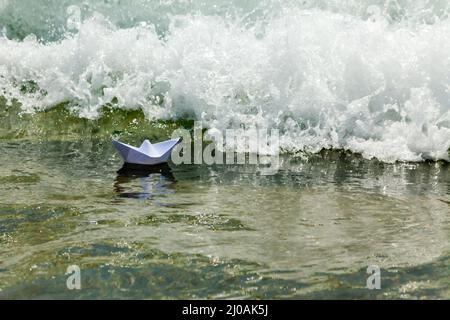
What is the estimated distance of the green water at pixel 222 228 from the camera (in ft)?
9.66

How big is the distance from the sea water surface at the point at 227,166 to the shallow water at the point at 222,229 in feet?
0.05

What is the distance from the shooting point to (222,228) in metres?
3.80

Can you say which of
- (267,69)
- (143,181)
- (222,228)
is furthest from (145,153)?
Result: (267,69)

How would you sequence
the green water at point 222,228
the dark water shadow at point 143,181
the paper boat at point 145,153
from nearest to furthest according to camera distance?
the green water at point 222,228 < the dark water shadow at point 143,181 < the paper boat at point 145,153

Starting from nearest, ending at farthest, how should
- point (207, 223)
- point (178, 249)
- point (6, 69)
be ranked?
point (178, 249) → point (207, 223) → point (6, 69)

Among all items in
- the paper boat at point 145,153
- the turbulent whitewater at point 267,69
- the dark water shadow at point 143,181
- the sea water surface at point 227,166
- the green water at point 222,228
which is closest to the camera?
the green water at point 222,228

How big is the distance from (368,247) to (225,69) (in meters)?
4.09

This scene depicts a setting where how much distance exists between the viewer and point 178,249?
3383mm

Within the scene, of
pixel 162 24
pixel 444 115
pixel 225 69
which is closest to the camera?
pixel 444 115

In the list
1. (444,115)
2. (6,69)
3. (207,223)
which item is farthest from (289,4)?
(207,223)

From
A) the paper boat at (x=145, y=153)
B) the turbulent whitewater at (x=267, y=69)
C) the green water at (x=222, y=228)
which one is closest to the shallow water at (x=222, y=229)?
the green water at (x=222, y=228)

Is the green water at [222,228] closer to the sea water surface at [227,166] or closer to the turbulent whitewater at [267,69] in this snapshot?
the sea water surface at [227,166]

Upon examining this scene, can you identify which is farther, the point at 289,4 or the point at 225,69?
the point at 289,4
